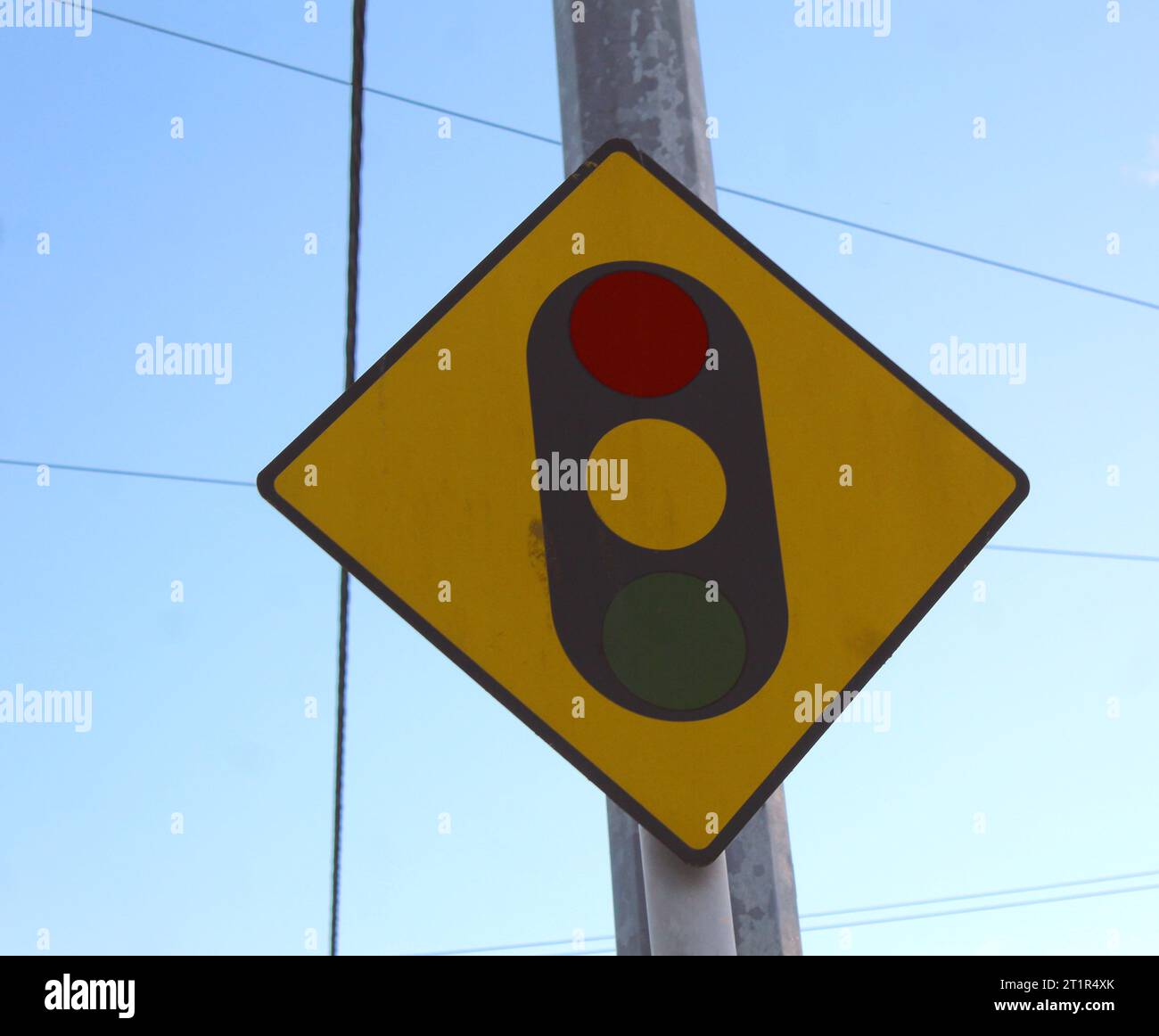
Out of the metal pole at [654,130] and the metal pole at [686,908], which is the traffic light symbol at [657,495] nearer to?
the metal pole at [686,908]

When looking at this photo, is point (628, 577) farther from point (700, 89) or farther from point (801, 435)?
point (700, 89)

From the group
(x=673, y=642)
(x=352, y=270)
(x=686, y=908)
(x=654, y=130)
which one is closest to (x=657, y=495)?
(x=673, y=642)

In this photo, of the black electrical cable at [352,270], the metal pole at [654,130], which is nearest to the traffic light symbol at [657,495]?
the metal pole at [654,130]

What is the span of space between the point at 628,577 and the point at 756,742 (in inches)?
8.9

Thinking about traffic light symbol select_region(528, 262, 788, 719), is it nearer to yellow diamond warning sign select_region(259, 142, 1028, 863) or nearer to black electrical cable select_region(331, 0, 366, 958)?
yellow diamond warning sign select_region(259, 142, 1028, 863)

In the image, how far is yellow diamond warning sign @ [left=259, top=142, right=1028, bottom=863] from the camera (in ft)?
4.31

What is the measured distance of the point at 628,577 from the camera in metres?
1.36

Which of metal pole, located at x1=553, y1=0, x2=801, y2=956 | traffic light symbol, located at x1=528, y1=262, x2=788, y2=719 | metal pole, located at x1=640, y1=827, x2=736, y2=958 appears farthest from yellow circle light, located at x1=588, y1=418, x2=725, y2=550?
metal pole, located at x1=553, y1=0, x2=801, y2=956

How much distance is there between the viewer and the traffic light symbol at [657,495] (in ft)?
4.34

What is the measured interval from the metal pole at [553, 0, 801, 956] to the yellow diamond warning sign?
291 mm
